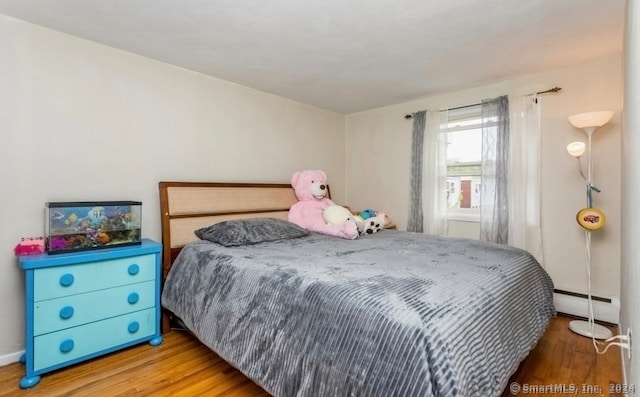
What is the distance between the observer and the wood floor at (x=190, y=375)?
1.73 m

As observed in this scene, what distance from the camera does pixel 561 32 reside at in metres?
2.14

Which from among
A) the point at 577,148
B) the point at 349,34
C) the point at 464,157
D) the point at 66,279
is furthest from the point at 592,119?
the point at 66,279

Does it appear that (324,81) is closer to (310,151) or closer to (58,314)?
(310,151)

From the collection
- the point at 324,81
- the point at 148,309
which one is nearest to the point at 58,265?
the point at 148,309

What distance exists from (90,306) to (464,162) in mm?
3525

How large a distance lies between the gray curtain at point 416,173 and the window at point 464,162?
0.99 feet

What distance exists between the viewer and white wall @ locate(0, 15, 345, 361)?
2.01 meters

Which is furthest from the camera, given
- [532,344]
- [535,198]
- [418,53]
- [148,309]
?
[535,198]

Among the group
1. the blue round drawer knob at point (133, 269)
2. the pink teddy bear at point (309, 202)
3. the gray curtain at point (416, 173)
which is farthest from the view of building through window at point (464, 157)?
the blue round drawer knob at point (133, 269)

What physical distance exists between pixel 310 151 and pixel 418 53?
1838 mm

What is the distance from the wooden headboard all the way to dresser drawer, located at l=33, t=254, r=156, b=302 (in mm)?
281

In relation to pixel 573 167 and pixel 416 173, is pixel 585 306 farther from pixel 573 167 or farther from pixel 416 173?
pixel 416 173

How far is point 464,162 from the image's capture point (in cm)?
340

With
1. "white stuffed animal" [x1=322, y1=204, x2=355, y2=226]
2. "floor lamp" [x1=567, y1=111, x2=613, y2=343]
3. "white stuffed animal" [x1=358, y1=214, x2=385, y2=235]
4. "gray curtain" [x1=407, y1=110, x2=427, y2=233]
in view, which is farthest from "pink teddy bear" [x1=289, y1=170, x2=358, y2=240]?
"floor lamp" [x1=567, y1=111, x2=613, y2=343]
